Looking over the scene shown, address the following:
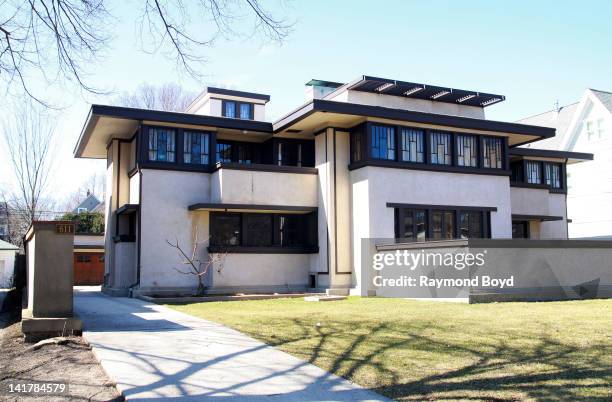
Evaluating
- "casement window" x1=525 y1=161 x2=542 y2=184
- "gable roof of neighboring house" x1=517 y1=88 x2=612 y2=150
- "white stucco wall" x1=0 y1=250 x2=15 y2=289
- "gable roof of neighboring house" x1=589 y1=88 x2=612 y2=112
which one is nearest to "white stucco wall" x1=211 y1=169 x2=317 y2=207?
"casement window" x1=525 y1=161 x2=542 y2=184

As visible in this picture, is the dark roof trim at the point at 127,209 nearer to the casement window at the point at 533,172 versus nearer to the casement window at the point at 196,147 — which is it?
the casement window at the point at 196,147

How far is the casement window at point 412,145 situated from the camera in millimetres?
20359

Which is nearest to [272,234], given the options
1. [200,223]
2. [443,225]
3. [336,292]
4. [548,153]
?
[200,223]

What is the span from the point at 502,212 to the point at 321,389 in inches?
677

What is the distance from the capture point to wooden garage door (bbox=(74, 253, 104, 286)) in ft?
108

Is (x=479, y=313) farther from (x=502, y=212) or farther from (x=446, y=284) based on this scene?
(x=502, y=212)

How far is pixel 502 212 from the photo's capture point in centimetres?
2189

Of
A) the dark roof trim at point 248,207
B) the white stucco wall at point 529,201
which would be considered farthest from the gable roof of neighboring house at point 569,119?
the dark roof trim at point 248,207

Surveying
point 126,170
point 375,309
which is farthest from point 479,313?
point 126,170

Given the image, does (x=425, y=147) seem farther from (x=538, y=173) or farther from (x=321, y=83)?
(x=538, y=173)

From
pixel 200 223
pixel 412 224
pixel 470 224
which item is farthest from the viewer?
pixel 470 224

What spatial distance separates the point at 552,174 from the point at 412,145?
1026cm

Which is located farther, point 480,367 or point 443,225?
point 443,225

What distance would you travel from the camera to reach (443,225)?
2072cm
